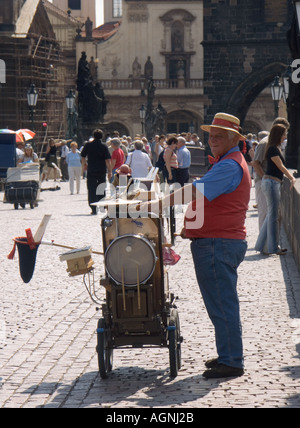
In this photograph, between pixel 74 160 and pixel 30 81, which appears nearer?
pixel 74 160

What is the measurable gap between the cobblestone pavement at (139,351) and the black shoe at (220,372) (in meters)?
0.05

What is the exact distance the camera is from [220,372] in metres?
6.34

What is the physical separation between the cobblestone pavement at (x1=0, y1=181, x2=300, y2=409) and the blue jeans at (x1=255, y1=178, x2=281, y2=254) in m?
0.82

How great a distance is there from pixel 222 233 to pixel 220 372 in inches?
32.9

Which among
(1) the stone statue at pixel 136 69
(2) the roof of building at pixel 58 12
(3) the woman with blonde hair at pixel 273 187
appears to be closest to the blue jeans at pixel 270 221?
(3) the woman with blonde hair at pixel 273 187

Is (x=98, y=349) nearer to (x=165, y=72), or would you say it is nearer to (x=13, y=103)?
(x=13, y=103)

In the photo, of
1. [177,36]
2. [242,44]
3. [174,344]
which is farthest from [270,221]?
[177,36]

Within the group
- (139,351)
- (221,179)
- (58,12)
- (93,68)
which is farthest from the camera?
(93,68)

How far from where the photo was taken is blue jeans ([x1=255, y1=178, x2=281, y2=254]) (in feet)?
40.9

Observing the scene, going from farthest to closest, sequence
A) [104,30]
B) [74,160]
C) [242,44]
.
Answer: [104,30]
[242,44]
[74,160]

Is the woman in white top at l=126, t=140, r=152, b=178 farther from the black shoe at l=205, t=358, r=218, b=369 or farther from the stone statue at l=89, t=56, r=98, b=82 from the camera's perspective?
the stone statue at l=89, t=56, r=98, b=82

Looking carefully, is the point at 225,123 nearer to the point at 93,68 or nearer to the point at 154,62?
the point at 93,68

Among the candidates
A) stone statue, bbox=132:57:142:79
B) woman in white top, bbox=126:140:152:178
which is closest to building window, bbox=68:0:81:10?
stone statue, bbox=132:57:142:79
